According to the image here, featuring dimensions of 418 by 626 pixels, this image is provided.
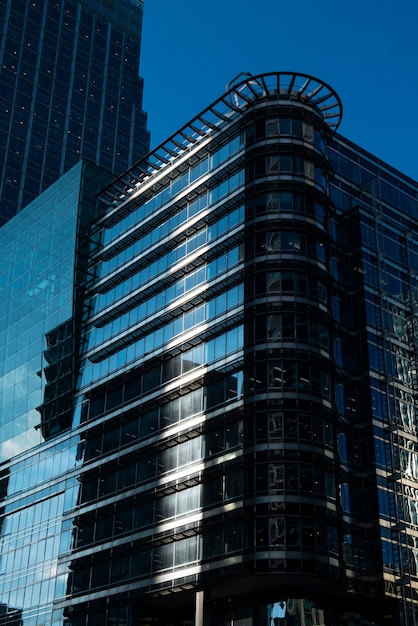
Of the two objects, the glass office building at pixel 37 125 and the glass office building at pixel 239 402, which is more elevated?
the glass office building at pixel 37 125

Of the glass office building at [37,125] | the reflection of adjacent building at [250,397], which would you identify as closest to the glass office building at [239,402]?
the reflection of adjacent building at [250,397]

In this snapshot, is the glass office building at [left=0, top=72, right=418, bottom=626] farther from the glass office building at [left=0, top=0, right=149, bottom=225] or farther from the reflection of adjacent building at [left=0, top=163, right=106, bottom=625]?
the glass office building at [left=0, top=0, right=149, bottom=225]

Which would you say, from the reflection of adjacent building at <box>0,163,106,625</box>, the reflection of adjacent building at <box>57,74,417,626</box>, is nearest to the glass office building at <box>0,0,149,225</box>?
the reflection of adjacent building at <box>0,163,106,625</box>

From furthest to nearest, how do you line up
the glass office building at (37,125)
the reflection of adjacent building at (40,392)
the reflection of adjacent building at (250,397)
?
the glass office building at (37,125) < the reflection of adjacent building at (40,392) < the reflection of adjacent building at (250,397)

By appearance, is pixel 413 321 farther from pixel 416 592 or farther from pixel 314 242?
pixel 416 592

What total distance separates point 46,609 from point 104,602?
9.78 meters

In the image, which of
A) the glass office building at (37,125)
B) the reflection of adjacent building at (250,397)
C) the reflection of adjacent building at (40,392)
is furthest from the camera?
the glass office building at (37,125)

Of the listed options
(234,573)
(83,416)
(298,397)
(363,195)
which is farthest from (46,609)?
(363,195)

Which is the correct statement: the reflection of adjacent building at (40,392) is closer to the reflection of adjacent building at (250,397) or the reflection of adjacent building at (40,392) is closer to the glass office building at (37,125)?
the reflection of adjacent building at (250,397)

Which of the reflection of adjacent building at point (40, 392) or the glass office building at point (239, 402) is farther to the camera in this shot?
the reflection of adjacent building at point (40, 392)

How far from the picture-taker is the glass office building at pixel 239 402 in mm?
68438

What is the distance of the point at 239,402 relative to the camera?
7150 centimetres

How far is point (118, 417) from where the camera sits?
3369 inches

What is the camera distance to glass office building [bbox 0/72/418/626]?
6844 centimetres
